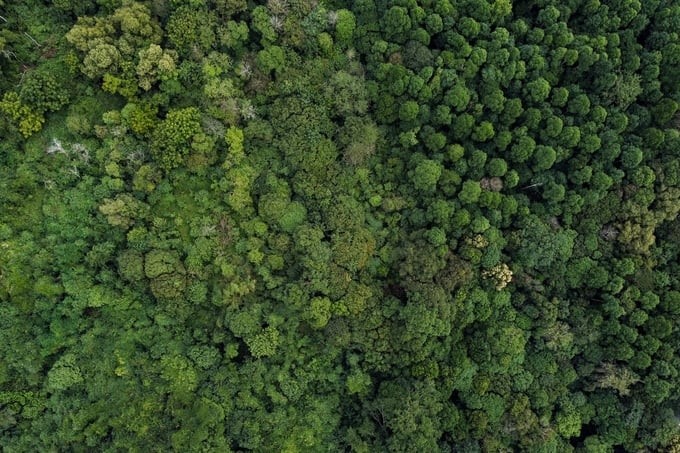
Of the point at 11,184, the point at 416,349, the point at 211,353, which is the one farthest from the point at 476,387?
the point at 11,184

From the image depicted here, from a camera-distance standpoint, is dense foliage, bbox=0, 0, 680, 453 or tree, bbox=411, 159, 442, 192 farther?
tree, bbox=411, 159, 442, 192

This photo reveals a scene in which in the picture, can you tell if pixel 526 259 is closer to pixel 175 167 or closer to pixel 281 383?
pixel 281 383

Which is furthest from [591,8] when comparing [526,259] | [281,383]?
[281,383]

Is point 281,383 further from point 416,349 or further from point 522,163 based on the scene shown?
point 522,163

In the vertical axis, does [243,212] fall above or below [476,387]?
above

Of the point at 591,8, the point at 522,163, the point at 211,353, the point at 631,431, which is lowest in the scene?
the point at 211,353

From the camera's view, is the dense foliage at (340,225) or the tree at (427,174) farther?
the tree at (427,174)

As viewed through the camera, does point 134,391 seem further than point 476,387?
No

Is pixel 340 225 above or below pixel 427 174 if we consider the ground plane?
below
